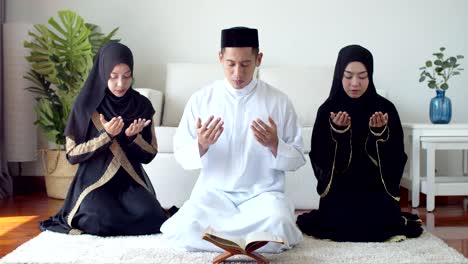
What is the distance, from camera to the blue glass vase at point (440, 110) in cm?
408

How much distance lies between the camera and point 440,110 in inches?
161

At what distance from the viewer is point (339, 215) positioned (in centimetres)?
283

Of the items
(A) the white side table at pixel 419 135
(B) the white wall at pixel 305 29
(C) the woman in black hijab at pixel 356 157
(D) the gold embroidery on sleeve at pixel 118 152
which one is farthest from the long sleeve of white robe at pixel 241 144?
(B) the white wall at pixel 305 29

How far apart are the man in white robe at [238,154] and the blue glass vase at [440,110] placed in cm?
169

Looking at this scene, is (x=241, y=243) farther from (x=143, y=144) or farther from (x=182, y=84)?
(x=182, y=84)

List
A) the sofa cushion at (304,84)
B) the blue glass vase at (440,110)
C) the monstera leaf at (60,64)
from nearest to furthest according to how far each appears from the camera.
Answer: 1. the blue glass vase at (440,110)
2. the monstera leaf at (60,64)
3. the sofa cushion at (304,84)

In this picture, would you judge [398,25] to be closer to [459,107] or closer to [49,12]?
[459,107]

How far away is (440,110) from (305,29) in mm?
1304

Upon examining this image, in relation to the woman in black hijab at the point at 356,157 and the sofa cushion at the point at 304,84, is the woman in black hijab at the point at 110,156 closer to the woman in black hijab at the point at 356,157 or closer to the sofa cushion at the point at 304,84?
the woman in black hijab at the point at 356,157

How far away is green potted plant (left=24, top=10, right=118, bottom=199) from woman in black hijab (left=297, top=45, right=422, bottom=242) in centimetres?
202

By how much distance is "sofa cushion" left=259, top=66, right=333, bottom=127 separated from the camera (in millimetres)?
4297

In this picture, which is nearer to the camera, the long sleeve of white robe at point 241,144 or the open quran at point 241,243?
the open quran at point 241,243

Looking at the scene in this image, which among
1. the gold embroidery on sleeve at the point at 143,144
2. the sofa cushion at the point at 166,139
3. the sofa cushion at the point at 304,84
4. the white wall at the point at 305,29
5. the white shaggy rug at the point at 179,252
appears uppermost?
the white wall at the point at 305,29

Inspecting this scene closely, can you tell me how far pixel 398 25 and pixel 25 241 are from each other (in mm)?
3352
